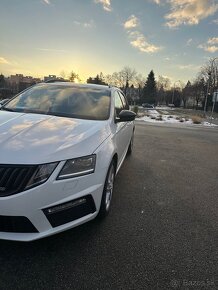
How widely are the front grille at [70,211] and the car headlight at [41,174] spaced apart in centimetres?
26

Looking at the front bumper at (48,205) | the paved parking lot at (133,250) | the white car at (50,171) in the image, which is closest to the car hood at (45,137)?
the white car at (50,171)

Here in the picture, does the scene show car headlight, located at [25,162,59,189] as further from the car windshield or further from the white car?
the car windshield

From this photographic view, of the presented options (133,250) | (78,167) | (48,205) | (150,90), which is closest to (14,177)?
(48,205)

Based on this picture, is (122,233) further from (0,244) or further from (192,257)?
(0,244)

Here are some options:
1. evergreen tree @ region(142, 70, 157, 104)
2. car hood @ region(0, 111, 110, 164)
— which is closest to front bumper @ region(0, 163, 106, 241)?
car hood @ region(0, 111, 110, 164)

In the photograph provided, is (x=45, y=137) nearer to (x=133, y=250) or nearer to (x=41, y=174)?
(x=41, y=174)

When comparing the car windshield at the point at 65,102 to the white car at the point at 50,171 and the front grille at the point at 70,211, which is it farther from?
the front grille at the point at 70,211

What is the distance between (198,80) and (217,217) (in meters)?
90.1

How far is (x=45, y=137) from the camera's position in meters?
3.07

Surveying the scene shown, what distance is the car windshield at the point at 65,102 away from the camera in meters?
4.20

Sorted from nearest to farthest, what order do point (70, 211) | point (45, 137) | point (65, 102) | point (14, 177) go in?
point (14, 177)
point (70, 211)
point (45, 137)
point (65, 102)

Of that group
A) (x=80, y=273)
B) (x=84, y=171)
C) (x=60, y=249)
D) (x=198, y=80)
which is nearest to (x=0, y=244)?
(x=60, y=249)

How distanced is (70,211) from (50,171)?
1.48ft

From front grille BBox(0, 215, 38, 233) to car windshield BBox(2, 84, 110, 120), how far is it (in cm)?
179
